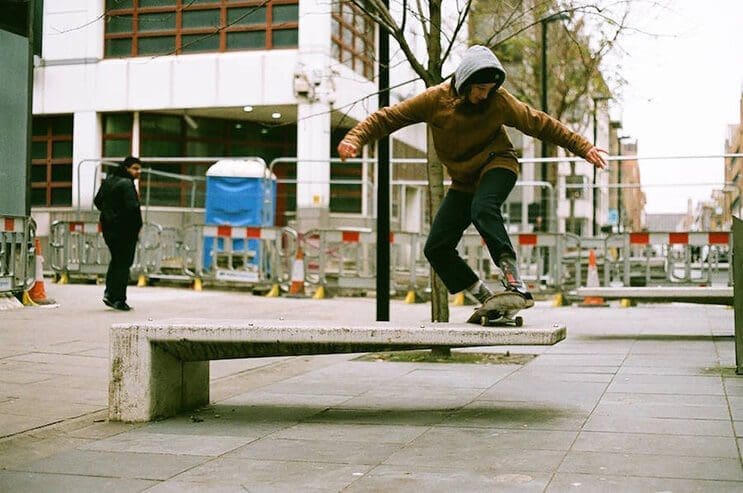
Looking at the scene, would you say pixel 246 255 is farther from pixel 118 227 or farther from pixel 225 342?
pixel 225 342

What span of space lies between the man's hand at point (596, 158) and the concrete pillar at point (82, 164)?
13.5 meters

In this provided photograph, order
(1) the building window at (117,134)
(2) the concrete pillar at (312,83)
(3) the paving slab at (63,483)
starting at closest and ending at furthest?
(3) the paving slab at (63,483) → (1) the building window at (117,134) → (2) the concrete pillar at (312,83)

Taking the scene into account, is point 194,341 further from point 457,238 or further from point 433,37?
point 433,37

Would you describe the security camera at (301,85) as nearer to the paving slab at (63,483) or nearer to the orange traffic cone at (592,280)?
the orange traffic cone at (592,280)

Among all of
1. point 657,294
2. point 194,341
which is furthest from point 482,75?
point 657,294

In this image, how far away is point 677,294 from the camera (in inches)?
409

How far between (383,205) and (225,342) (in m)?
4.07

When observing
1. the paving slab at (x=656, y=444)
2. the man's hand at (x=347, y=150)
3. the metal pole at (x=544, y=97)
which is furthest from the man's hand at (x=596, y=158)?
the metal pole at (x=544, y=97)

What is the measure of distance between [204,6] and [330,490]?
7.67 meters

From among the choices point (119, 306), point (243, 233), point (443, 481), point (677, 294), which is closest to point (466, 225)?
point (443, 481)

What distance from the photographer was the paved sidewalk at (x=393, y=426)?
431cm

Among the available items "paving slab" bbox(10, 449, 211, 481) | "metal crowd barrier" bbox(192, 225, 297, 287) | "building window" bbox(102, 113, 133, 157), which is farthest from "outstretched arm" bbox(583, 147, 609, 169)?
"building window" bbox(102, 113, 133, 157)

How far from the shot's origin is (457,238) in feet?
21.2

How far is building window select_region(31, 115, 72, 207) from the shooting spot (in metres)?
16.7
